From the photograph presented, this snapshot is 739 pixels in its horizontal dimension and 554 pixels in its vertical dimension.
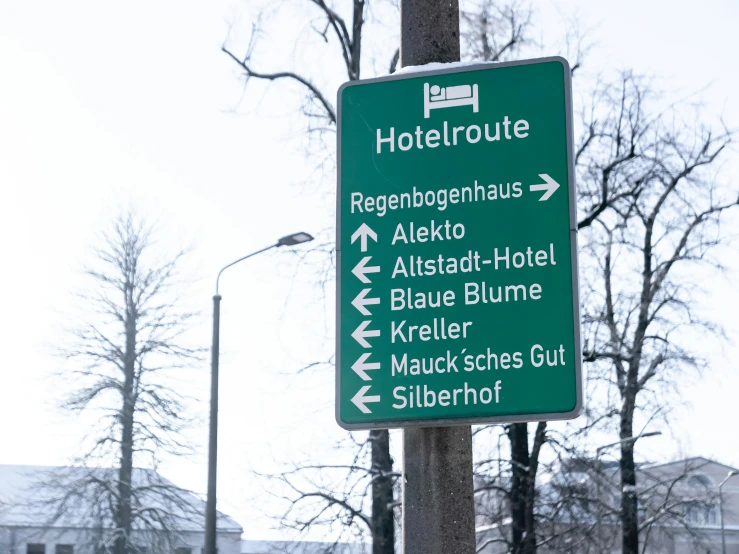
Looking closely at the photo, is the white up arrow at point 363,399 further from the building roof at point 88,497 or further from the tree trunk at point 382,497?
the building roof at point 88,497

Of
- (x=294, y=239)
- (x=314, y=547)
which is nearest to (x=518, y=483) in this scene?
(x=314, y=547)

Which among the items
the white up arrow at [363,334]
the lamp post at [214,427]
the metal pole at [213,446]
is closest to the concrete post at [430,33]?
the white up arrow at [363,334]

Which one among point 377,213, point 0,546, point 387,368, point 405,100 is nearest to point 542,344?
point 387,368

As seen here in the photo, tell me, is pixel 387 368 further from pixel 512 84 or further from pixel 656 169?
pixel 656 169

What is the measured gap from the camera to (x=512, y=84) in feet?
13.2

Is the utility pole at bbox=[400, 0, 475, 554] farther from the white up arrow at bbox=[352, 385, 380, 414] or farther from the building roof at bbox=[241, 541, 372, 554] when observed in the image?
the building roof at bbox=[241, 541, 372, 554]

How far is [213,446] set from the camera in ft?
57.1

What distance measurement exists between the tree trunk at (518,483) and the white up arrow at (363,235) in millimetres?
16271

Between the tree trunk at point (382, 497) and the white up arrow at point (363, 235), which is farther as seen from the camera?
the tree trunk at point (382, 497)

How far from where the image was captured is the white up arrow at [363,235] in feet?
12.9

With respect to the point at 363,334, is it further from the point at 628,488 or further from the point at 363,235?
the point at 628,488

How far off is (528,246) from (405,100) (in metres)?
0.74

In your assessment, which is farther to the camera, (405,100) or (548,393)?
(405,100)

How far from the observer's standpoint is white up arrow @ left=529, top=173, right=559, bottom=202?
12.6 ft
